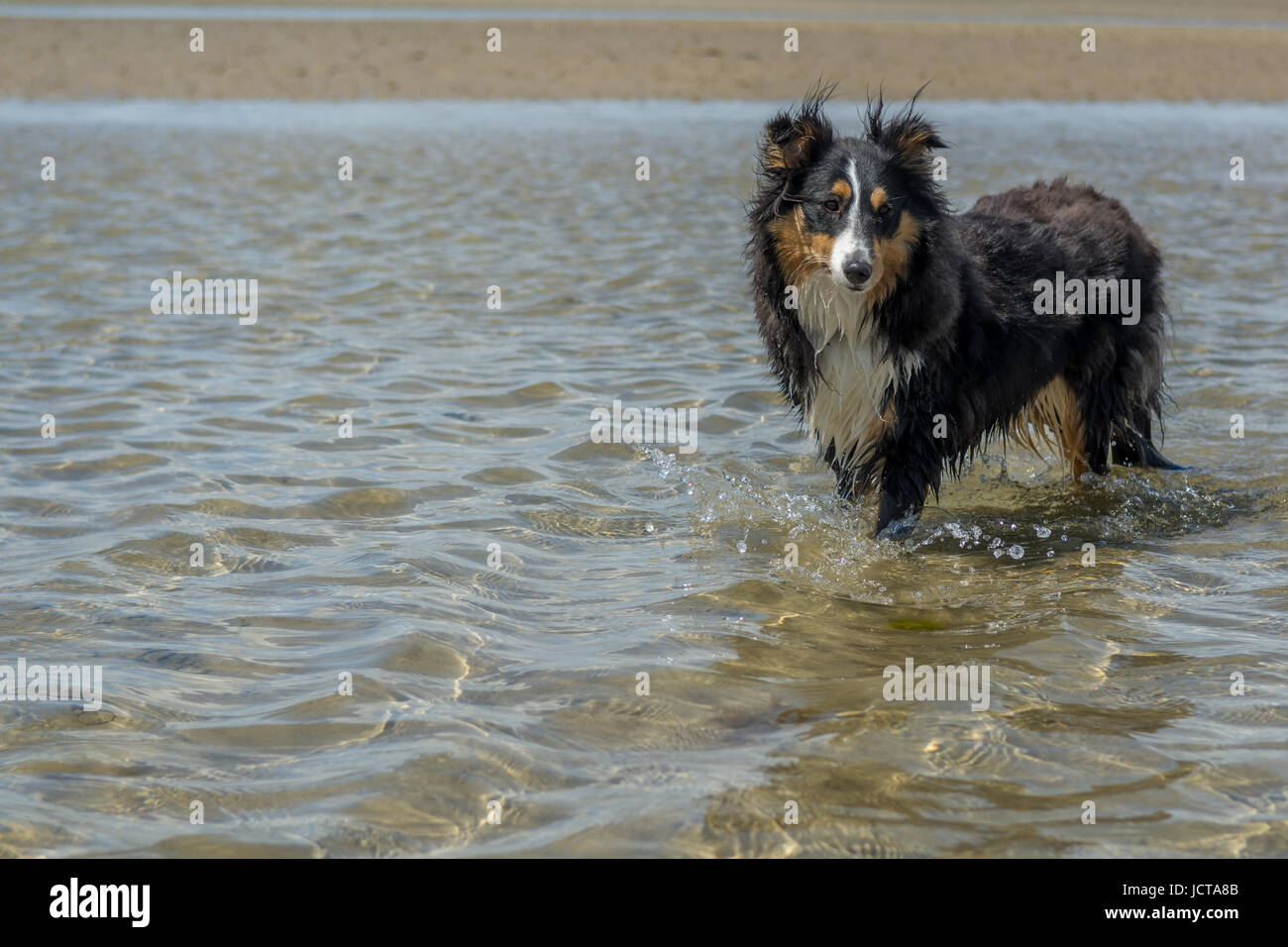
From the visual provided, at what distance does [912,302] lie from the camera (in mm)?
5418

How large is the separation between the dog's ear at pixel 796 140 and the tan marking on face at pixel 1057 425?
5.70ft

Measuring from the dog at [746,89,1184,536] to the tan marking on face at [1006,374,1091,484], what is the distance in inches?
1.7

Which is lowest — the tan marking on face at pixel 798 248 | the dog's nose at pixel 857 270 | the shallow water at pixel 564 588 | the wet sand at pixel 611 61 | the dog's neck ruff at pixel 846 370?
the shallow water at pixel 564 588

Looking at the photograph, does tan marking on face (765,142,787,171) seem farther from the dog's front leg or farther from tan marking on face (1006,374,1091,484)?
tan marking on face (1006,374,1091,484)

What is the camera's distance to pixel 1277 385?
7758 mm

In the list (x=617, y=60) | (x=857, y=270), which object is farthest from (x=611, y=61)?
(x=857, y=270)

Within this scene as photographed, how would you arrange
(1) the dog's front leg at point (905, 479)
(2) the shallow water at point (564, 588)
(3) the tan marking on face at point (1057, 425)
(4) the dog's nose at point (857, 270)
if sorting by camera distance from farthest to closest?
(3) the tan marking on face at point (1057, 425), (1) the dog's front leg at point (905, 479), (4) the dog's nose at point (857, 270), (2) the shallow water at point (564, 588)

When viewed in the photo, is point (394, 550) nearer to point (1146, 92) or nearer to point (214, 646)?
point (214, 646)

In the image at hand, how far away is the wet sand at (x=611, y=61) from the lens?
23.0 meters

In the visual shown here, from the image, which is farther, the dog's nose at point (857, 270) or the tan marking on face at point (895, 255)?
the tan marking on face at point (895, 255)

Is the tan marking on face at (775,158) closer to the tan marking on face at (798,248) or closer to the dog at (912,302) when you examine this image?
the dog at (912,302)

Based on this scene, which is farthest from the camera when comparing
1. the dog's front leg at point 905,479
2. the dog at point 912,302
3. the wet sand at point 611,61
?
the wet sand at point 611,61

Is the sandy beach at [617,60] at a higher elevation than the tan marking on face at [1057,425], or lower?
higher

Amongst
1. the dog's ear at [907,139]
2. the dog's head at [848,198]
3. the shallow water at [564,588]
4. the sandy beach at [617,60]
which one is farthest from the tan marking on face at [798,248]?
the sandy beach at [617,60]
